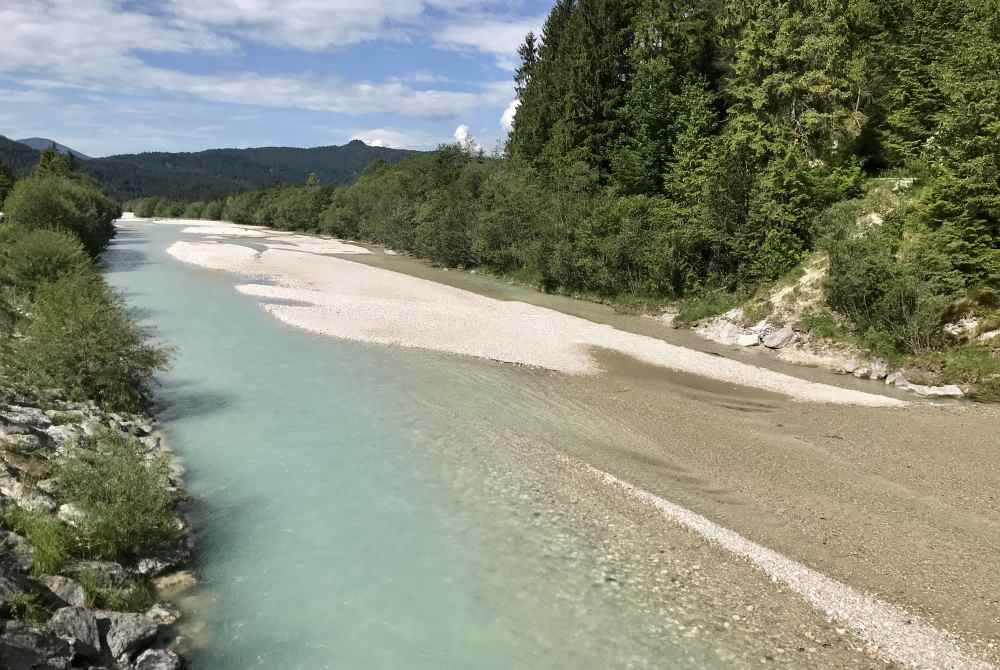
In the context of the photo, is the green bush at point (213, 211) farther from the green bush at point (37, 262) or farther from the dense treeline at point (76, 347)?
the dense treeline at point (76, 347)

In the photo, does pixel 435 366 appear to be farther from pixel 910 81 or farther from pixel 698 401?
pixel 910 81

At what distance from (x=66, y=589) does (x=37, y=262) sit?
2262 centimetres

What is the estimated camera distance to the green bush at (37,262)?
2477cm

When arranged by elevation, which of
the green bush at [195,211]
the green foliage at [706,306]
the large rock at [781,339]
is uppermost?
the green bush at [195,211]

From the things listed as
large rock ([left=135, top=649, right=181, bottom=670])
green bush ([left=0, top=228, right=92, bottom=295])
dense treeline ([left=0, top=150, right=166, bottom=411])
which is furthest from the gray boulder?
green bush ([left=0, top=228, right=92, bottom=295])

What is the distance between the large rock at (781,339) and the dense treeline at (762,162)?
2.41m

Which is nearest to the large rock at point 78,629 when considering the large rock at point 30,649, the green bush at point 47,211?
the large rock at point 30,649

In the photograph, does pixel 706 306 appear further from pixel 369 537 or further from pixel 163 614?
pixel 163 614

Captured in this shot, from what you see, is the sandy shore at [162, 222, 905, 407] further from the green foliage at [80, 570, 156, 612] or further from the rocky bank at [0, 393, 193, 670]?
the green foliage at [80, 570, 156, 612]

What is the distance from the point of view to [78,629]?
7.53 meters

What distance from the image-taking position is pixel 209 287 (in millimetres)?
41719

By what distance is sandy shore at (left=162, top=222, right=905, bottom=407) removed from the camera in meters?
24.3

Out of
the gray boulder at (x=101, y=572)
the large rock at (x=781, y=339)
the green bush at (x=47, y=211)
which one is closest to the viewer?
the gray boulder at (x=101, y=572)

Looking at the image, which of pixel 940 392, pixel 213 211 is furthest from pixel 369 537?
pixel 213 211
